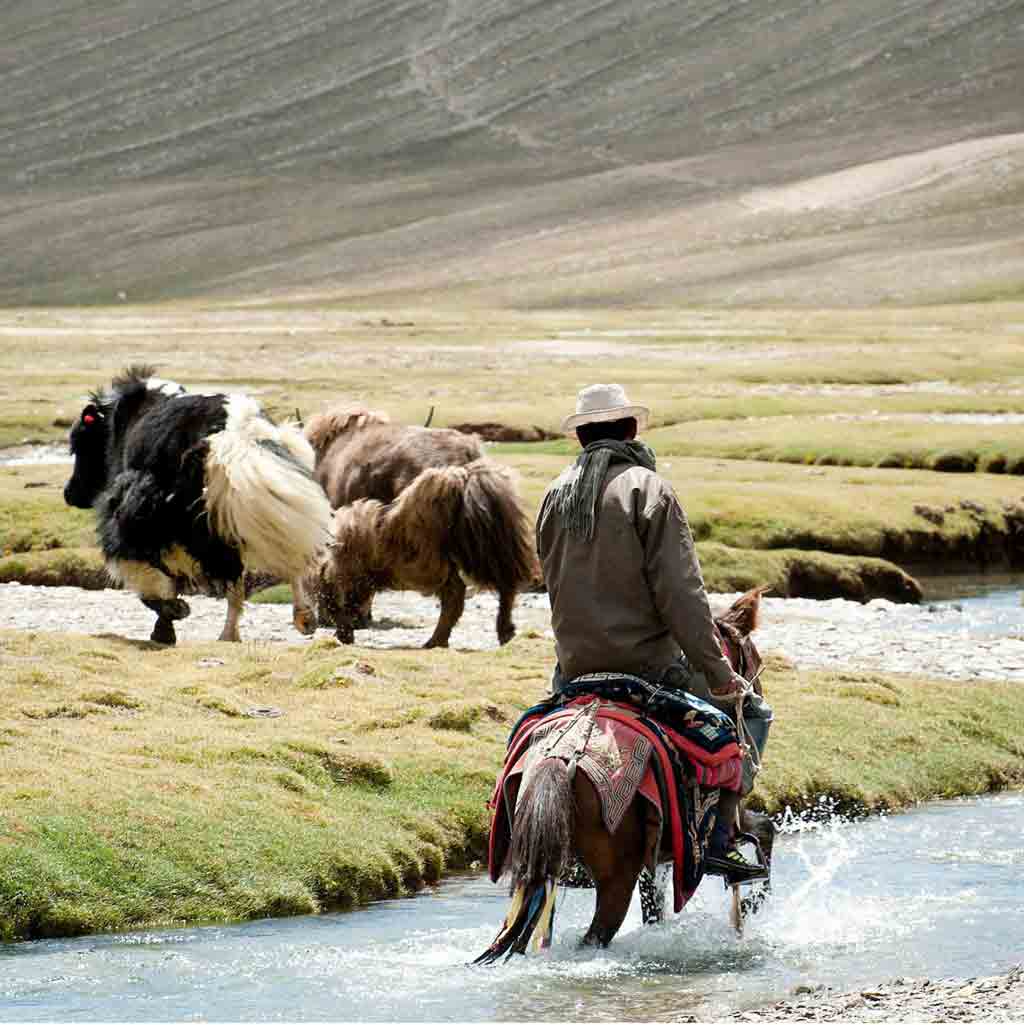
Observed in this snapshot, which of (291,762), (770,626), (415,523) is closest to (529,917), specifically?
(291,762)

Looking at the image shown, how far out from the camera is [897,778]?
15.3 metres

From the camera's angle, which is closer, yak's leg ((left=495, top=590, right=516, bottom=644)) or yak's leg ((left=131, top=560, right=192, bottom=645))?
yak's leg ((left=131, top=560, right=192, bottom=645))

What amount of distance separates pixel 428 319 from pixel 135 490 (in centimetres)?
11880

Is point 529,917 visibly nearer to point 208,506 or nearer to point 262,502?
point 262,502

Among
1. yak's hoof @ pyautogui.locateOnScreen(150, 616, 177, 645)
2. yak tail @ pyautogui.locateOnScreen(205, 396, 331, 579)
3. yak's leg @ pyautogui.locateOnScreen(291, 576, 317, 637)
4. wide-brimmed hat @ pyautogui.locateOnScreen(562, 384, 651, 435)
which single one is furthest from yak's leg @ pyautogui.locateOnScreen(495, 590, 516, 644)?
wide-brimmed hat @ pyautogui.locateOnScreen(562, 384, 651, 435)

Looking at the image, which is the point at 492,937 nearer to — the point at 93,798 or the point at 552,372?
the point at 93,798

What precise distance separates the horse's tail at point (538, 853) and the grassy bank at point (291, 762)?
8.44 ft

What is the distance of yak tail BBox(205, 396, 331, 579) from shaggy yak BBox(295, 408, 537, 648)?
1.15m

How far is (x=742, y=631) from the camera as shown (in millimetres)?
10531

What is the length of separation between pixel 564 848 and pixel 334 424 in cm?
1355

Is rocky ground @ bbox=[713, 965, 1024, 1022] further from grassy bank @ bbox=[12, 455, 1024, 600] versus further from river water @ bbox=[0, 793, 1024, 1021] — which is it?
grassy bank @ bbox=[12, 455, 1024, 600]

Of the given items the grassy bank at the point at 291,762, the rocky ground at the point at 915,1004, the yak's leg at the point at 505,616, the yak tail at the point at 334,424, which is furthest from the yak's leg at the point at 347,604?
the rocky ground at the point at 915,1004

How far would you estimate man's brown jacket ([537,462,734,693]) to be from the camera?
9.01 metres

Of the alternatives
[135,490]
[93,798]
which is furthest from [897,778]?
[135,490]
